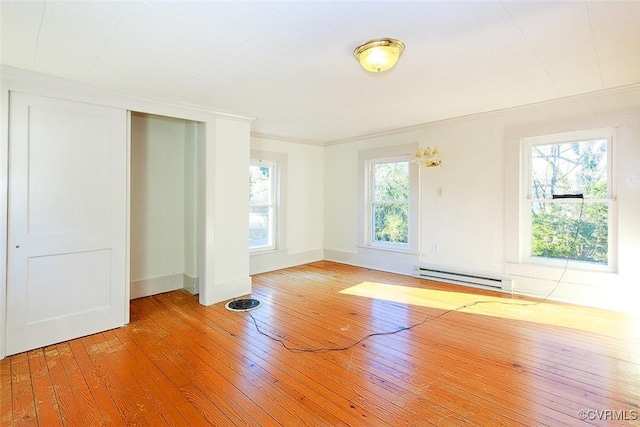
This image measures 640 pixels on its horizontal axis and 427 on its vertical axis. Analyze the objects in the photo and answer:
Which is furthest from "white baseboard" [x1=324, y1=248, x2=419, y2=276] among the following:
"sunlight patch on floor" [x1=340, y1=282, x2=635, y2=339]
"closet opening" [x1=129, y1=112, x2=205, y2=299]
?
"closet opening" [x1=129, y1=112, x2=205, y2=299]

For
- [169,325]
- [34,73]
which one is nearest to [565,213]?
[169,325]

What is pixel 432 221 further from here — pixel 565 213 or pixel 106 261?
pixel 106 261

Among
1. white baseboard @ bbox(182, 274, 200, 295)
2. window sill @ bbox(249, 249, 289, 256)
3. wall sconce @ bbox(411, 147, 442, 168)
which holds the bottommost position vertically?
white baseboard @ bbox(182, 274, 200, 295)

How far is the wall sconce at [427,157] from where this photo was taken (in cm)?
470

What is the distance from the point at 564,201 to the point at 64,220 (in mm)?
5277

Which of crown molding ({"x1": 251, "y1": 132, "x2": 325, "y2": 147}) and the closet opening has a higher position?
crown molding ({"x1": 251, "y1": 132, "x2": 325, "y2": 147})

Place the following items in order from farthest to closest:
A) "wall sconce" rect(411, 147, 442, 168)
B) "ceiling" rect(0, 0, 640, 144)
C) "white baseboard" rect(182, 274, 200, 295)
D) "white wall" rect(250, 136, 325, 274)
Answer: "white wall" rect(250, 136, 325, 274) < "wall sconce" rect(411, 147, 442, 168) < "white baseboard" rect(182, 274, 200, 295) < "ceiling" rect(0, 0, 640, 144)

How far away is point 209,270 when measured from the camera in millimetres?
3777

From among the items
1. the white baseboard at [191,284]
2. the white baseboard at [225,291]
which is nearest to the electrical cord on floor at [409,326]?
the white baseboard at [225,291]

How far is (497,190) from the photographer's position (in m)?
4.18

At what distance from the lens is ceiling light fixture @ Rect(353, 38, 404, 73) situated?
215 cm

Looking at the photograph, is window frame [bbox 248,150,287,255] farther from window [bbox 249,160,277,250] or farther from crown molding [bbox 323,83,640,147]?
crown molding [bbox 323,83,640,147]

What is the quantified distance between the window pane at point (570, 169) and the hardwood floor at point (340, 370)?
4.46 ft

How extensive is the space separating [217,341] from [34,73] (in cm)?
271
